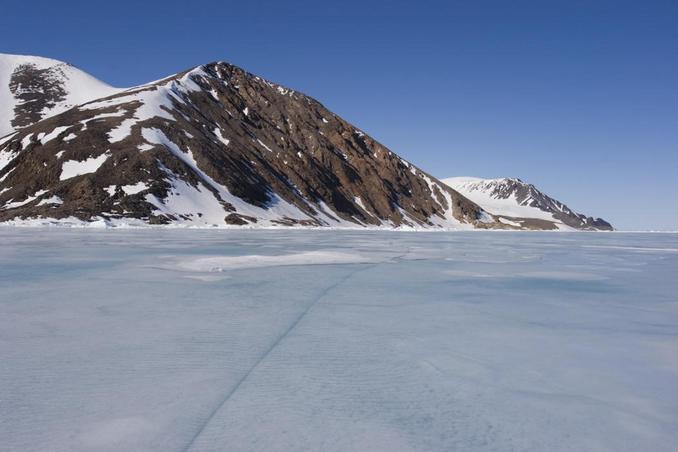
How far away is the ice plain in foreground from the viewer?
16.5 ft

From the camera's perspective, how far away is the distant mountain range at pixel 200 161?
80188 millimetres

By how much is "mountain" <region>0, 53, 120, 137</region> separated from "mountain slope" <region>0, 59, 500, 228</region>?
149 feet

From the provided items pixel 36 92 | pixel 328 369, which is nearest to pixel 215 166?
pixel 328 369

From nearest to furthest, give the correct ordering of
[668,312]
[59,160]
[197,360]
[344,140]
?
[197,360], [668,312], [59,160], [344,140]

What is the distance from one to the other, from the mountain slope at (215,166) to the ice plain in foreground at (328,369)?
65.3 m

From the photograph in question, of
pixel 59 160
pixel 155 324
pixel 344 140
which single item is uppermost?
pixel 344 140

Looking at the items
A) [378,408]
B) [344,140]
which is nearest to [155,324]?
[378,408]

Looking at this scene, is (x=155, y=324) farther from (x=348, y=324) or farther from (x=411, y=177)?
(x=411, y=177)

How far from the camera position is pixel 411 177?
170 m

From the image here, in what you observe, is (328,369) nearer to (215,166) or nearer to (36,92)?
(215,166)

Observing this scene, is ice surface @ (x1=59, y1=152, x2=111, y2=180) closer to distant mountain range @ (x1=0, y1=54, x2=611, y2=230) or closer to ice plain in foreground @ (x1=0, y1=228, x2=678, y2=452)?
distant mountain range @ (x1=0, y1=54, x2=611, y2=230)

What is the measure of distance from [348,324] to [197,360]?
11.4ft

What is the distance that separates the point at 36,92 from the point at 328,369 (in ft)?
685

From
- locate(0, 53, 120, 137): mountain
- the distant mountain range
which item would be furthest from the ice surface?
locate(0, 53, 120, 137): mountain
